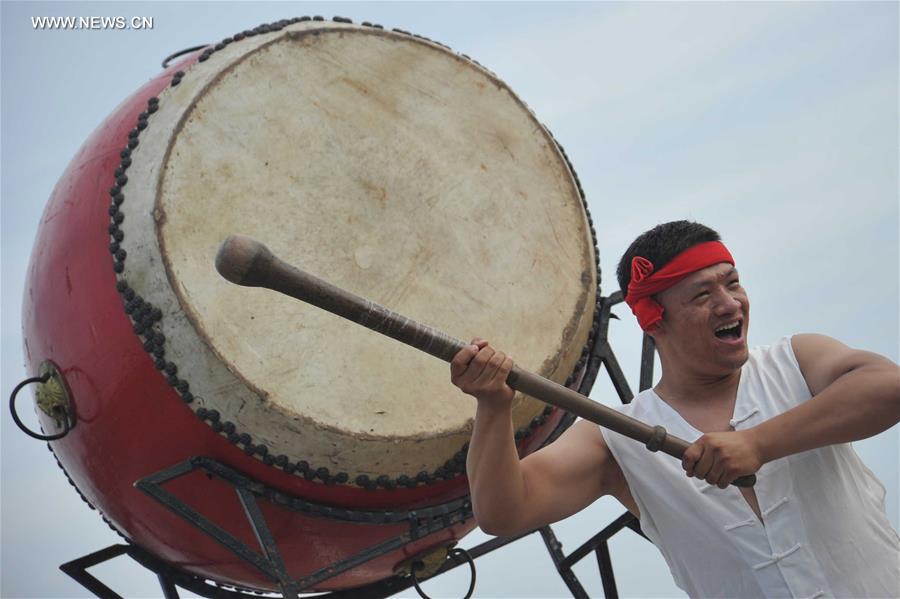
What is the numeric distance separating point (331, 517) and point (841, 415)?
145 centimetres

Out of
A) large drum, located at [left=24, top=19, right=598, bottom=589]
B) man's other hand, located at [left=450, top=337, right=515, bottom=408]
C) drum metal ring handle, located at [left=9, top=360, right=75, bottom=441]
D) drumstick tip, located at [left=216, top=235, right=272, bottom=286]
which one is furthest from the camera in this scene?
drum metal ring handle, located at [left=9, top=360, right=75, bottom=441]

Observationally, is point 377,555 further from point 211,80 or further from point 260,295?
point 211,80

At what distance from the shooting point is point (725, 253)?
227 centimetres

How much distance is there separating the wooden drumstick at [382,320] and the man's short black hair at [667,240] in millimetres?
352

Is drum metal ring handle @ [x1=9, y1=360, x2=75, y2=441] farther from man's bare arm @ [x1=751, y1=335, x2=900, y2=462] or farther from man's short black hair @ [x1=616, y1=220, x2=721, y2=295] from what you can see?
man's bare arm @ [x1=751, y1=335, x2=900, y2=462]

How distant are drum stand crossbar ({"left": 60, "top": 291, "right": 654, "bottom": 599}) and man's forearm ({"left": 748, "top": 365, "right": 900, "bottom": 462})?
1.32 m

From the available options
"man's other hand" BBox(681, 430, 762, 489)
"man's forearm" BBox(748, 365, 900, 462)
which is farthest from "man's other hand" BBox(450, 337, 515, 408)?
"man's forearm" BBox(748, 365, 900, 462)

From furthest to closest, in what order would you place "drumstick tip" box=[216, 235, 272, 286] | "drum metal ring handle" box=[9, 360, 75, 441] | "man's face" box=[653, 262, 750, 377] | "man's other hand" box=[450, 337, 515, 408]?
"drum metal ring handle" box=[9, 360, 75, 441]
"man's face" box=[653, 262, 750, 377]
"man's other hand" box=[450, 337, 515, 408]
"drumstick tip" box=[216, 235, 272, 286]

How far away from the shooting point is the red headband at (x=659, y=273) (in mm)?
2240

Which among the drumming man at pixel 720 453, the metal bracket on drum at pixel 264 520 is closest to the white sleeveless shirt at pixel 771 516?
the drumming man at pixel 720 453

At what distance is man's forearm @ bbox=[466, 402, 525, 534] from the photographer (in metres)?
2.04

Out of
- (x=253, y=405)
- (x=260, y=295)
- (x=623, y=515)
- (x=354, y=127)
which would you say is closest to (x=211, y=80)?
(x=354, y=127)

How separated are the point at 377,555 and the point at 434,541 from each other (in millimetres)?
253

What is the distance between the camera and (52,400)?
307cm
